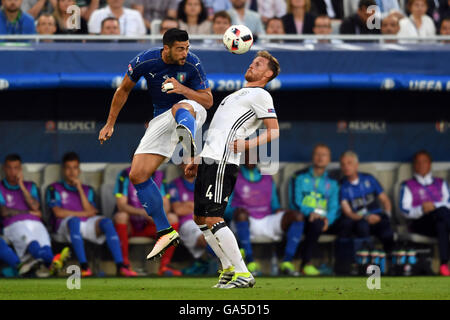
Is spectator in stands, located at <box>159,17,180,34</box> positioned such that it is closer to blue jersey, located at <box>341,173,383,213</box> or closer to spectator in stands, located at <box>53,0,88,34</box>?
spectator in stands, located at <box>53,0,88,34</box>

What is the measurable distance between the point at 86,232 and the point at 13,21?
2666 millimetres

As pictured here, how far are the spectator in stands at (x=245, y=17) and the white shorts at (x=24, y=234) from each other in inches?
141

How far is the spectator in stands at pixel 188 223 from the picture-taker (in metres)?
12.8

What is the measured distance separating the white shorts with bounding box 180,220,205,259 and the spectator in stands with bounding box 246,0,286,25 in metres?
3.25

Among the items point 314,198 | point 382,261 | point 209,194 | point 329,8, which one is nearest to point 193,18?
point 329,8

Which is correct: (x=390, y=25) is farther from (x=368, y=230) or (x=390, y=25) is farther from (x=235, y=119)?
(x=235, y=119)

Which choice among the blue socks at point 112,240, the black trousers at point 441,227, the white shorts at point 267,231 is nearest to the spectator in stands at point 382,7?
the black trousers at point 441,227

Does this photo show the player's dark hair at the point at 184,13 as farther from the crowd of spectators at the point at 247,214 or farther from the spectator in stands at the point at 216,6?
the crowd of spectators at the point at 247,214

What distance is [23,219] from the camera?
41.2ft

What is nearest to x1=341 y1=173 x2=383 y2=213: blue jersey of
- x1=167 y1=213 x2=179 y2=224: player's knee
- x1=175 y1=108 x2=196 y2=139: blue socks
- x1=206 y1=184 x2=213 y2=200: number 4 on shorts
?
x1=167 y1=213 x2=179 y2=224: player's knee

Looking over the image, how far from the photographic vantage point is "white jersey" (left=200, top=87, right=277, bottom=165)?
29.6 ft

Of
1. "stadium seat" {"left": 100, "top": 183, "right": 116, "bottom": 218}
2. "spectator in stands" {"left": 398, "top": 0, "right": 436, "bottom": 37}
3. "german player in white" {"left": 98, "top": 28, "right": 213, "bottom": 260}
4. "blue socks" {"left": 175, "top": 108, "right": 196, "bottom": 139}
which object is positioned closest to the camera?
"blue socks" {"left": 175, "top": 108, "right": 196, "bottom": 139}

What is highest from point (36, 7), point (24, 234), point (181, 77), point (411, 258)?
point (36, 7)
